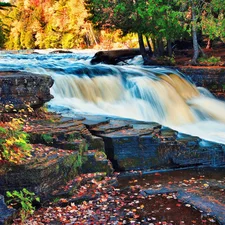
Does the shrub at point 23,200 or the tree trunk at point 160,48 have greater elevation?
the tree trunk at point 160,48

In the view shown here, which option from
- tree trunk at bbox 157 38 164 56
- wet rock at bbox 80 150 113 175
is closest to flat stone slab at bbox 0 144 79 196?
wet rock at bbox 80 150 113 175

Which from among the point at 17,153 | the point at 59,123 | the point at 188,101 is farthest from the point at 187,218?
the point at 188,101

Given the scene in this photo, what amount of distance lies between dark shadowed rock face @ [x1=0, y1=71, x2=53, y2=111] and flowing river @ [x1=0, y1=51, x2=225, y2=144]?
1.15 m

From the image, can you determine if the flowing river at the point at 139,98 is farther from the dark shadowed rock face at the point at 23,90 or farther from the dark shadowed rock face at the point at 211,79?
the dark shadowed rock face at the point at 23,90

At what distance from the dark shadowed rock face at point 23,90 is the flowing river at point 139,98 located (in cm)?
115

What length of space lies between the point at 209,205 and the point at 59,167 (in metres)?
2.48

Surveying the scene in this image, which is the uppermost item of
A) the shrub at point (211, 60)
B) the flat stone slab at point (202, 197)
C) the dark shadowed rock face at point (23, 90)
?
the dark shadowed rock face at point (23, 90)

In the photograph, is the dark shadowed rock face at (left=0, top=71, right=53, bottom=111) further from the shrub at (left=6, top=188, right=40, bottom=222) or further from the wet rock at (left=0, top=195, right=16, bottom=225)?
the wet rock at (left=0, top=195, right=16, bottom=225)

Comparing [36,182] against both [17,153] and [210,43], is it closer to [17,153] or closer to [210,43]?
[17,153]

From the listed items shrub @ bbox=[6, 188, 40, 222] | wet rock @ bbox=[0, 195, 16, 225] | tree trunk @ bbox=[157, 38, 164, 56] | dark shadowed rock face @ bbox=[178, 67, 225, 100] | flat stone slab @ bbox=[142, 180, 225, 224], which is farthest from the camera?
tree trunk @ bbox=[157, 38, 164, 56]

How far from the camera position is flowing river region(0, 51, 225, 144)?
35.7 ft

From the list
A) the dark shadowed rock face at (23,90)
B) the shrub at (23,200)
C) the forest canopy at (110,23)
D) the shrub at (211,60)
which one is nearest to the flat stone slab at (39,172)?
the shrub at (23,200)

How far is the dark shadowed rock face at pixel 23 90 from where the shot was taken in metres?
7.94

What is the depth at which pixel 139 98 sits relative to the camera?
12266 millimetres
